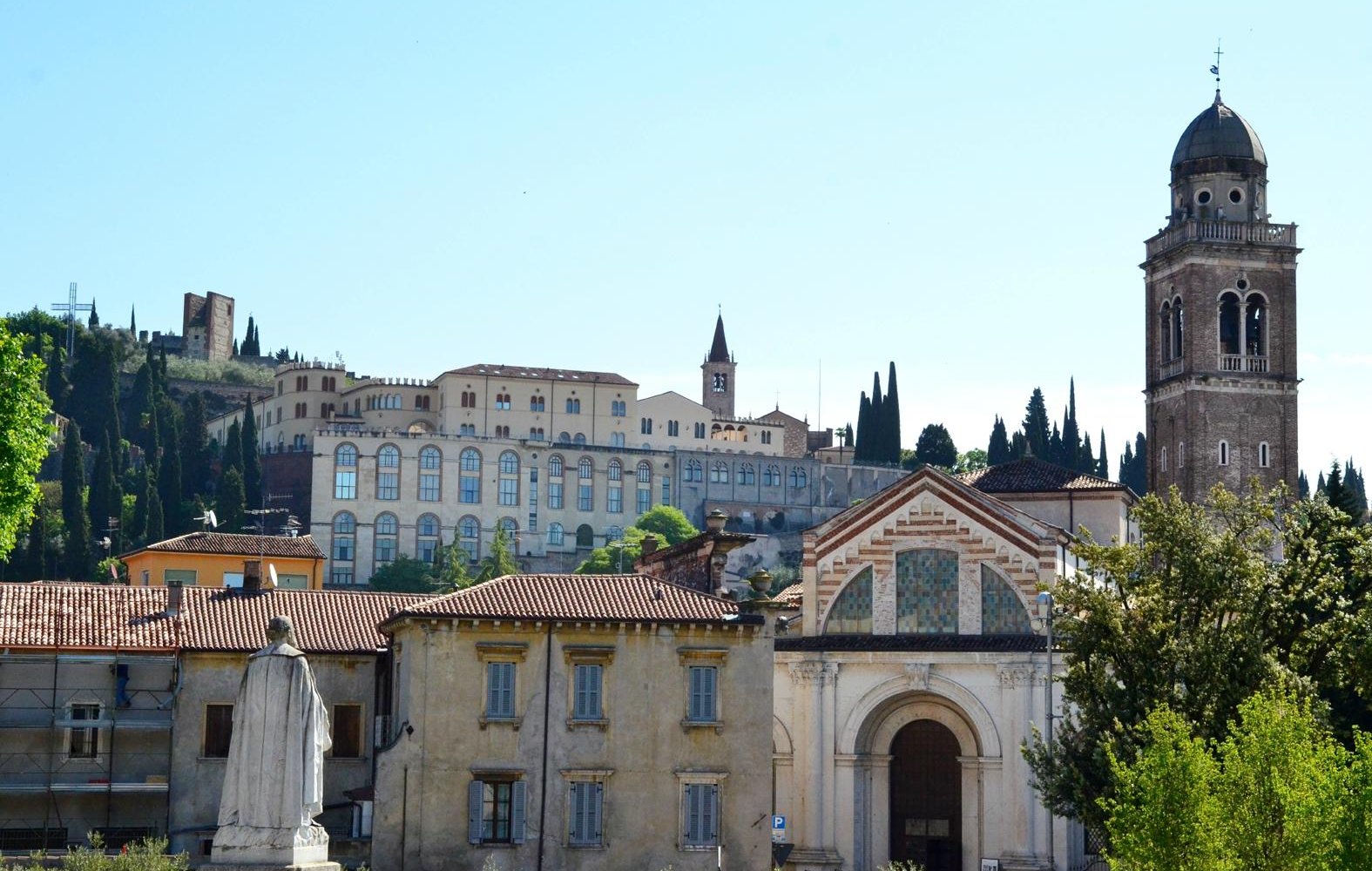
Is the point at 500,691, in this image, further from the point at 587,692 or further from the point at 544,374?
the point at 544,374

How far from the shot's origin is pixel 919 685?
2263 inches

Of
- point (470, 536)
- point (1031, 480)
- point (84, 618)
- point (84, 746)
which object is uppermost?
point (470, 536)

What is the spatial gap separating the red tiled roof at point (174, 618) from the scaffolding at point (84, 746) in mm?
544

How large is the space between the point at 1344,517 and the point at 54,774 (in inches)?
1059

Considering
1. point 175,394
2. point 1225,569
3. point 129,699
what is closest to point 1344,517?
Result: point 1225,569

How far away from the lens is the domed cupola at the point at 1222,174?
86.7 m

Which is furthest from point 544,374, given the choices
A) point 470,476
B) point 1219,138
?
point 1219,138

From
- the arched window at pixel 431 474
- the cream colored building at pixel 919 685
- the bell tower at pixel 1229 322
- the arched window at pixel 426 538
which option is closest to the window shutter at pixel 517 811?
the cream colored building at pixel 919 685

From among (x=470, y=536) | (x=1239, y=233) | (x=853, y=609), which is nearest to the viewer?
(x=853, y=609)

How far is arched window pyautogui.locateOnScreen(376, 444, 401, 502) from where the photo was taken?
505 feet

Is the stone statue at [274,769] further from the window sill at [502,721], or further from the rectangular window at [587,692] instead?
the rectangular window at [587,692]

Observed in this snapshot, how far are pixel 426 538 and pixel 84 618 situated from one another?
107 metres

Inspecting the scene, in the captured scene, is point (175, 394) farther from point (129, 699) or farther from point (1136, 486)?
point (129, 699)

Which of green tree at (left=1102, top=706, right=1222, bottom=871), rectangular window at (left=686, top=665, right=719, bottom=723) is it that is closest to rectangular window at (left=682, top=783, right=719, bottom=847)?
rectangular window at (left=686, top=665, right=719, bottom=723)
